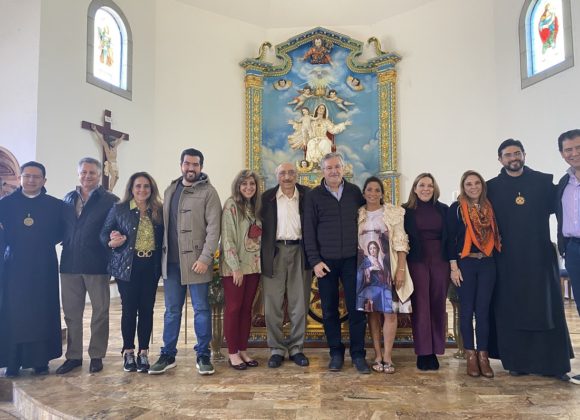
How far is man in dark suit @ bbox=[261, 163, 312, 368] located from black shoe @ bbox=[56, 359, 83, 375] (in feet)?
4.82

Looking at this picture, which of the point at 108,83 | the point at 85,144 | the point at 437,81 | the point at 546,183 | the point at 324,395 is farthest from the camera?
the point at 437,81

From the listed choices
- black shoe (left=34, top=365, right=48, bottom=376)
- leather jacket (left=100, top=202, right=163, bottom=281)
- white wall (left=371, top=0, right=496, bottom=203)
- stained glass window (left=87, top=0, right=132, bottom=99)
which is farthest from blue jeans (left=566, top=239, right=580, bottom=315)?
stained glass window (left=87, top=0, right=132, bottom=99)

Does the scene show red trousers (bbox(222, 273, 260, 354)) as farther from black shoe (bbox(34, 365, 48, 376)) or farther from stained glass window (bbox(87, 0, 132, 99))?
stained glass window (bbox(87, 0, 132, 99))

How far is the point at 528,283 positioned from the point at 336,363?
1461mm

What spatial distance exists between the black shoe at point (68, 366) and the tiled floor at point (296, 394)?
0.05 meters

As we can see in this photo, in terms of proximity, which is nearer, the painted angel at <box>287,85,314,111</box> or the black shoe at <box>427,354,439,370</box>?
the black shoe at <box>427,354,439,370</box>

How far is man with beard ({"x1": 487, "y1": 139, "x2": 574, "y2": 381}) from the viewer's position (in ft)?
9.25

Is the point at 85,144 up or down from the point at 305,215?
up

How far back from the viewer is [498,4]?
25.1ft

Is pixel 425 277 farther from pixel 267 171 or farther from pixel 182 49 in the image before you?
pixel 182 49

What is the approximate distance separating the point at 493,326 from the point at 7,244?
11.9ft

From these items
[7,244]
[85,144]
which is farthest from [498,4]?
[7,244]

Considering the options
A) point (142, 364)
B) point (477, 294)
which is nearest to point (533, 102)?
point (477, 294)

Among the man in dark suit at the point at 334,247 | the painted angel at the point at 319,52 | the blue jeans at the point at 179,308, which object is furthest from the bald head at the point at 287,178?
the painted angel at the point at 319,52
